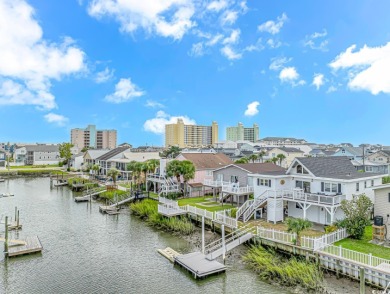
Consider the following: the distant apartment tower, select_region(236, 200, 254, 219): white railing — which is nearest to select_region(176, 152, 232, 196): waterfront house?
select_region(236, 200, 254, 219): white railing

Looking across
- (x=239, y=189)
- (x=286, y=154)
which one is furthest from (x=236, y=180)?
(x=286, y=154)

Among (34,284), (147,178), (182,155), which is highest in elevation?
(182,155)

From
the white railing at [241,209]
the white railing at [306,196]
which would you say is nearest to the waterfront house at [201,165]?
the white railing at [241,209]

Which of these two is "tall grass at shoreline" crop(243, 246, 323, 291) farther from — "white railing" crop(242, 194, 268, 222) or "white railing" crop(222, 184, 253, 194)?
"white railing" crop(222, 184, 253, 194)

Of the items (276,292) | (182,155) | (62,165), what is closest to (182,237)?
(276,292)

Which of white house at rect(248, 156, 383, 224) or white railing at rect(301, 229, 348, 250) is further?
white house at rect(248, 156, 383, 224)

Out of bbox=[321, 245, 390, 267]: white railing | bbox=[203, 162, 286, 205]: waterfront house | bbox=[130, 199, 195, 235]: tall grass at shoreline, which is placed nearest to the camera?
bbox=[321, 245, 390, 267]: white railing

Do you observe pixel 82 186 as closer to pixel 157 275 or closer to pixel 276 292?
pixel 157 275
